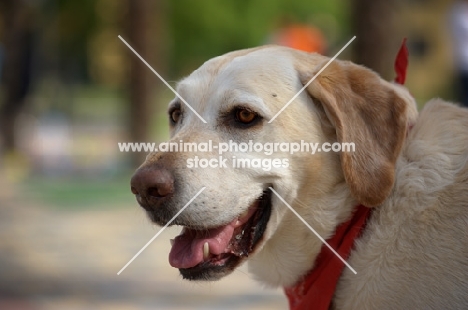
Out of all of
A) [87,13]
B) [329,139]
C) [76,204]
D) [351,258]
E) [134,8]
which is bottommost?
[87,13]

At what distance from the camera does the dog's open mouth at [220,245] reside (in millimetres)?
3393

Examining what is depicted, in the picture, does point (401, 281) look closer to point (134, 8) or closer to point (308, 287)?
point (308, 287)

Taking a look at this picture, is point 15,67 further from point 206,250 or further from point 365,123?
point 365,123

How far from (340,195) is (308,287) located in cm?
46

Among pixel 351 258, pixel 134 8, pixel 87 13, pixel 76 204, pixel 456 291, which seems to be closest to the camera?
pixel 456 291

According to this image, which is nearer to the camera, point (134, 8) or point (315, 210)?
point (315, 210)

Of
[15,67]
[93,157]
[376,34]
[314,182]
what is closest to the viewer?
[314,182]

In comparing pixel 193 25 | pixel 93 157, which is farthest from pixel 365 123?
pixel 193 25

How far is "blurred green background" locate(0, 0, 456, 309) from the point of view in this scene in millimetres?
7098

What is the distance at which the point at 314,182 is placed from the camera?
11.6 ft

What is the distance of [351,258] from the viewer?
336cm

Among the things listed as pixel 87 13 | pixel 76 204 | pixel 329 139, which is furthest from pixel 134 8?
pixel 87 13

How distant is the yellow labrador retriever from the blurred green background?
210 cm

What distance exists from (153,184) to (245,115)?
1.89ft
